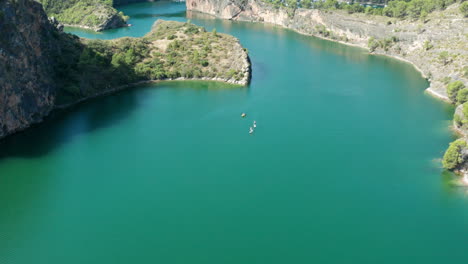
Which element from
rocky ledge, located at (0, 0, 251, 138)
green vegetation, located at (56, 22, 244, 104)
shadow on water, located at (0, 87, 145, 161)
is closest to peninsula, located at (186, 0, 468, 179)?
rocky ledge, located at (0, 0, 251, 138)

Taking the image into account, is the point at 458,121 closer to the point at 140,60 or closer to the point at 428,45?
the point at 428,45

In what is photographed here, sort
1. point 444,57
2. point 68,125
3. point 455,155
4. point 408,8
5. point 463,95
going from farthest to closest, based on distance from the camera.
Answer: point 408,8 → point 444,57 → point 463,95 → point 68,125 → point 455,155

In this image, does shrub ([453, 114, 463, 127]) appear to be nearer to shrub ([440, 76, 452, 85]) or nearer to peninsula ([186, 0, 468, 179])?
peninsula ([186, 0, 468, 179])

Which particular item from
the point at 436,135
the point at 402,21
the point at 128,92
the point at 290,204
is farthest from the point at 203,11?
the point at 290,204

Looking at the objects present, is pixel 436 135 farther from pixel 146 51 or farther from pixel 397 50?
pixel 146 51

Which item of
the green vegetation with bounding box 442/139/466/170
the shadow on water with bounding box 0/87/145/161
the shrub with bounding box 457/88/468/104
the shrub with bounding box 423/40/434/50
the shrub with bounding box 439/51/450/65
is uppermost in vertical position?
the shrub with bounding box 423/40/434/50

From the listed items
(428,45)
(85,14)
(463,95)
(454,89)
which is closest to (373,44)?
(428,45)

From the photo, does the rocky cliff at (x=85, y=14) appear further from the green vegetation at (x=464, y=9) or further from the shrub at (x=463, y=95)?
the shrub at (x=463, y=95)
